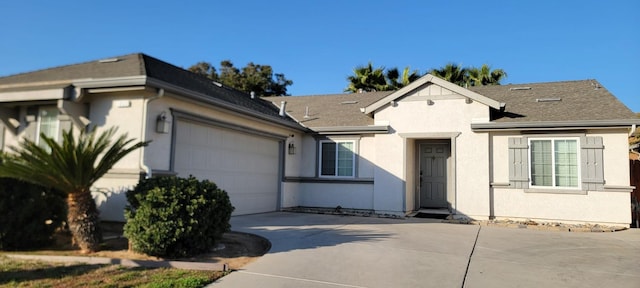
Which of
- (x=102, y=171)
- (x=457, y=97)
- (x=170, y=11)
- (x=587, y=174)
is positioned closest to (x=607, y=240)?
(x=587, y=174)

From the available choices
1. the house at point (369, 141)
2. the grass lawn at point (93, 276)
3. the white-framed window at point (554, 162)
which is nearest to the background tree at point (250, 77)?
the house at point (369, 141)

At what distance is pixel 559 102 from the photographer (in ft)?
38.2

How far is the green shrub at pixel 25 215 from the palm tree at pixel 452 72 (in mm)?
20379

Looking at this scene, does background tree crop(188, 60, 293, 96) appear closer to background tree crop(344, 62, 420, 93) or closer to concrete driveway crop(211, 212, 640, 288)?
background tree crop(344, 62, 420, 93)

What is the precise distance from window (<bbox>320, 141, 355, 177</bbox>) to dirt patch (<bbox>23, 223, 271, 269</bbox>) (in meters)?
5.87

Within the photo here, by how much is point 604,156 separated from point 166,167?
10771 mm

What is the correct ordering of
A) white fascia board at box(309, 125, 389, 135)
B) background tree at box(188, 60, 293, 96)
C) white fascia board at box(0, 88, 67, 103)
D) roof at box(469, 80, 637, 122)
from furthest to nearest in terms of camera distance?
background tree at box(188, 60, 293, 96) → white fascia board at box(309, 125, 389, 135) → roof at box(469, 80, 637, 122) → white fascia board at box(0, 88, 67, 103)

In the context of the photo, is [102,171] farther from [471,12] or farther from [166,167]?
[471,12]

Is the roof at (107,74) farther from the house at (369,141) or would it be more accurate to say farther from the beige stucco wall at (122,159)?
the beige stucco wall at (122,159)

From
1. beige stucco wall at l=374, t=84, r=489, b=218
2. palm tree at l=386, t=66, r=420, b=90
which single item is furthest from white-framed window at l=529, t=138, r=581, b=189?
palm tree at l=386, t=66, r=420, b=90

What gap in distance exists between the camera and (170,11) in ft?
40.5

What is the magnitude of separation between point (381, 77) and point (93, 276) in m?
20.6

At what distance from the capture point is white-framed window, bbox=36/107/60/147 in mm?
8055

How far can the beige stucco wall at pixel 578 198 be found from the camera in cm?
992
